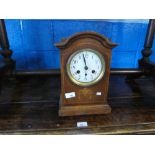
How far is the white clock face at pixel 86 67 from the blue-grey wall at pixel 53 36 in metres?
0.40

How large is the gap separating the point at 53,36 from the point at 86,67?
427 mm

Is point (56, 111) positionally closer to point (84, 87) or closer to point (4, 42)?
point (84, 87)

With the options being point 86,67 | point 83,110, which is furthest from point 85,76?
point 83,110

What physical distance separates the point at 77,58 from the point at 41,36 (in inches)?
17.1

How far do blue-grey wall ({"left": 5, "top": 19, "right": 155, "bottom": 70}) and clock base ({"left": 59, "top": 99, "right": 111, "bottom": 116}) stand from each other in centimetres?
43

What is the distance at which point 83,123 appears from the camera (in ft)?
2.07

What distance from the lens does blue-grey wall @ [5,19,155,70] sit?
95 centimetres

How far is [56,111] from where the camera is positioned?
0.69 meters

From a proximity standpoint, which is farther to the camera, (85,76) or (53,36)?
(53,36)

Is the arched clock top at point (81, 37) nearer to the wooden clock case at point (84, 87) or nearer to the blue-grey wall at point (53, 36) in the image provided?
the wooden clock case at point (84, 87)

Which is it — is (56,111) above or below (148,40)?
below
